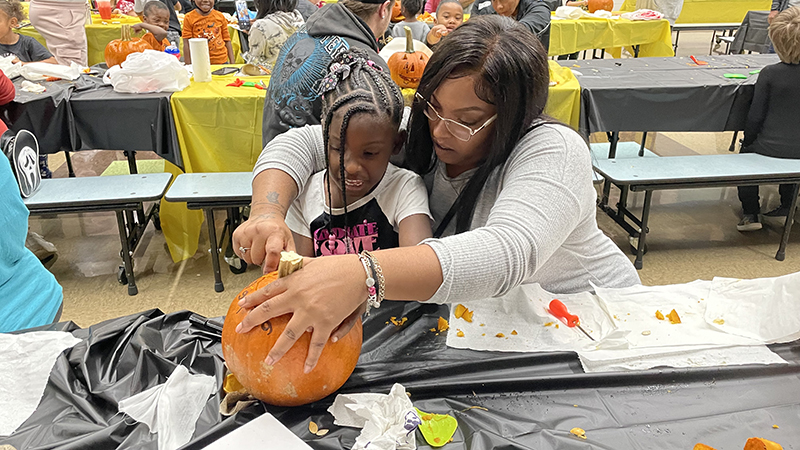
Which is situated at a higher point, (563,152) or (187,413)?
(563,152)

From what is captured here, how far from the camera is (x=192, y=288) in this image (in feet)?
10.2

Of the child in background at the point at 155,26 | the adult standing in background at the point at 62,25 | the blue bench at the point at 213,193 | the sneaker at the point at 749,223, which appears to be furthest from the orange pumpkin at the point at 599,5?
the adult standing in background at the point at 62,25

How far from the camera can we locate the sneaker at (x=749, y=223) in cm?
379

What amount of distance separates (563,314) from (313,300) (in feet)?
2.16

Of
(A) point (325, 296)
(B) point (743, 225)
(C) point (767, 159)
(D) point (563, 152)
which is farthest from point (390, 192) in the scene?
(B) point (743, 225)

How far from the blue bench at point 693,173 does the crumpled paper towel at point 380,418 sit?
253 cm

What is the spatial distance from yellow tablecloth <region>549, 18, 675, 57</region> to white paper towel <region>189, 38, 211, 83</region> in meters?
4.01

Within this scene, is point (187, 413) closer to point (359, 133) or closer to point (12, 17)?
point (359, 133)

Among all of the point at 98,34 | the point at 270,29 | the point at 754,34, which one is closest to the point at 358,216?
the point at 270,29

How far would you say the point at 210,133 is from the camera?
3.27m

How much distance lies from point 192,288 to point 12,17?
2.73 m

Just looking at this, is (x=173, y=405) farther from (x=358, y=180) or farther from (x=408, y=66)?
(x=408, y=66)

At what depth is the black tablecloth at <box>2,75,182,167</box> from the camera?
3148 mm

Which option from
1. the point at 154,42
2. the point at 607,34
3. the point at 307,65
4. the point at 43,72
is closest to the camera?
the point at 307,65
